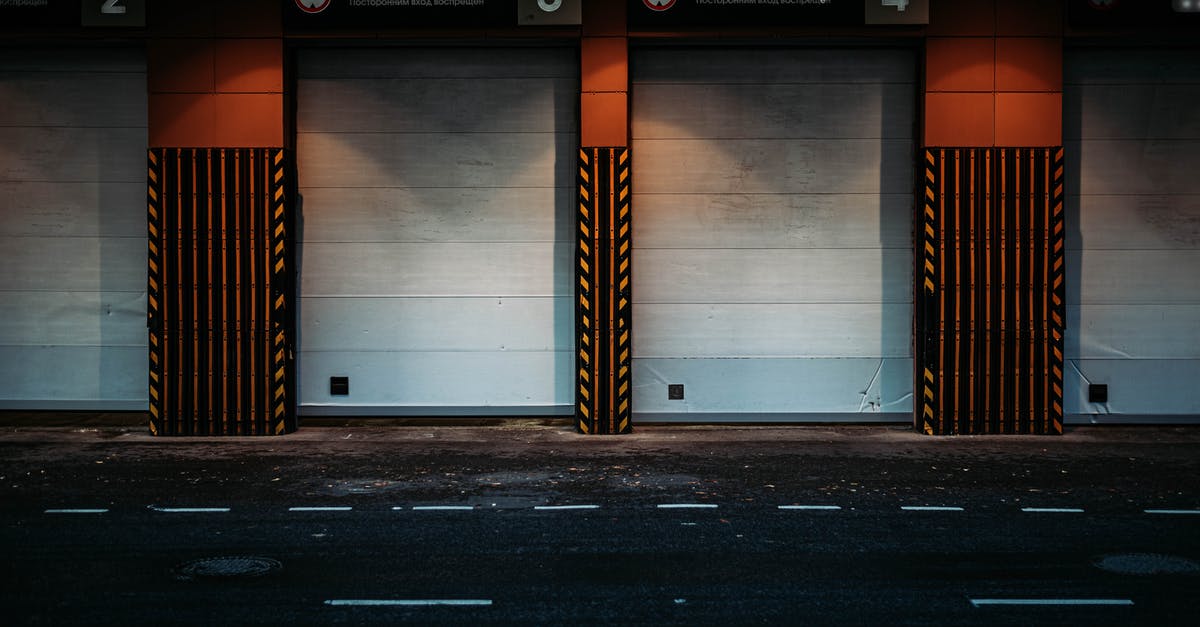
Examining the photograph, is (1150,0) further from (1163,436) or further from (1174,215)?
(1163,436)

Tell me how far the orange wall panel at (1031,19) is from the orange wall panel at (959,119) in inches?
33.5

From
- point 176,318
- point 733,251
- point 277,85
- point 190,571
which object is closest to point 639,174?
point 733,251

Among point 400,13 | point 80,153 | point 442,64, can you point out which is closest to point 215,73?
point 80,153

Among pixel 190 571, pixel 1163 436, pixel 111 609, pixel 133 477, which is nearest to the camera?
pixel 111 609

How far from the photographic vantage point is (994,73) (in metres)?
13.4

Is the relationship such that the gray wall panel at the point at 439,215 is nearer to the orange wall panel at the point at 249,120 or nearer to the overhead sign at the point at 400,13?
the orange wall panel at the point at 249,120

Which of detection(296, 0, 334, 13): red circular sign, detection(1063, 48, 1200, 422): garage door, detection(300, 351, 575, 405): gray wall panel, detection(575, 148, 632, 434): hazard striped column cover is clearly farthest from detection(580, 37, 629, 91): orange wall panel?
detection(1063, 48, 1200, 422): garage door

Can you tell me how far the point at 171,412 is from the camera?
1341 cm

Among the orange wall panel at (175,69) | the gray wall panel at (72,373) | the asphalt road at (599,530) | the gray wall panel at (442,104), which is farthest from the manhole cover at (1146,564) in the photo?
the gray wall panel at (72,373)

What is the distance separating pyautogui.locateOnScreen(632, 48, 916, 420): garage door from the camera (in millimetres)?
13914

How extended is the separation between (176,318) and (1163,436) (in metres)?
12.0

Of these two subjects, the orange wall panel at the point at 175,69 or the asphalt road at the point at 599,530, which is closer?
the asphalt road at the point at 599,530

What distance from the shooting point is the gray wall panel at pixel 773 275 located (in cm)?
1401

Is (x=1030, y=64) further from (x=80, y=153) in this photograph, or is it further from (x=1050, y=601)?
(x=80, y=153)
